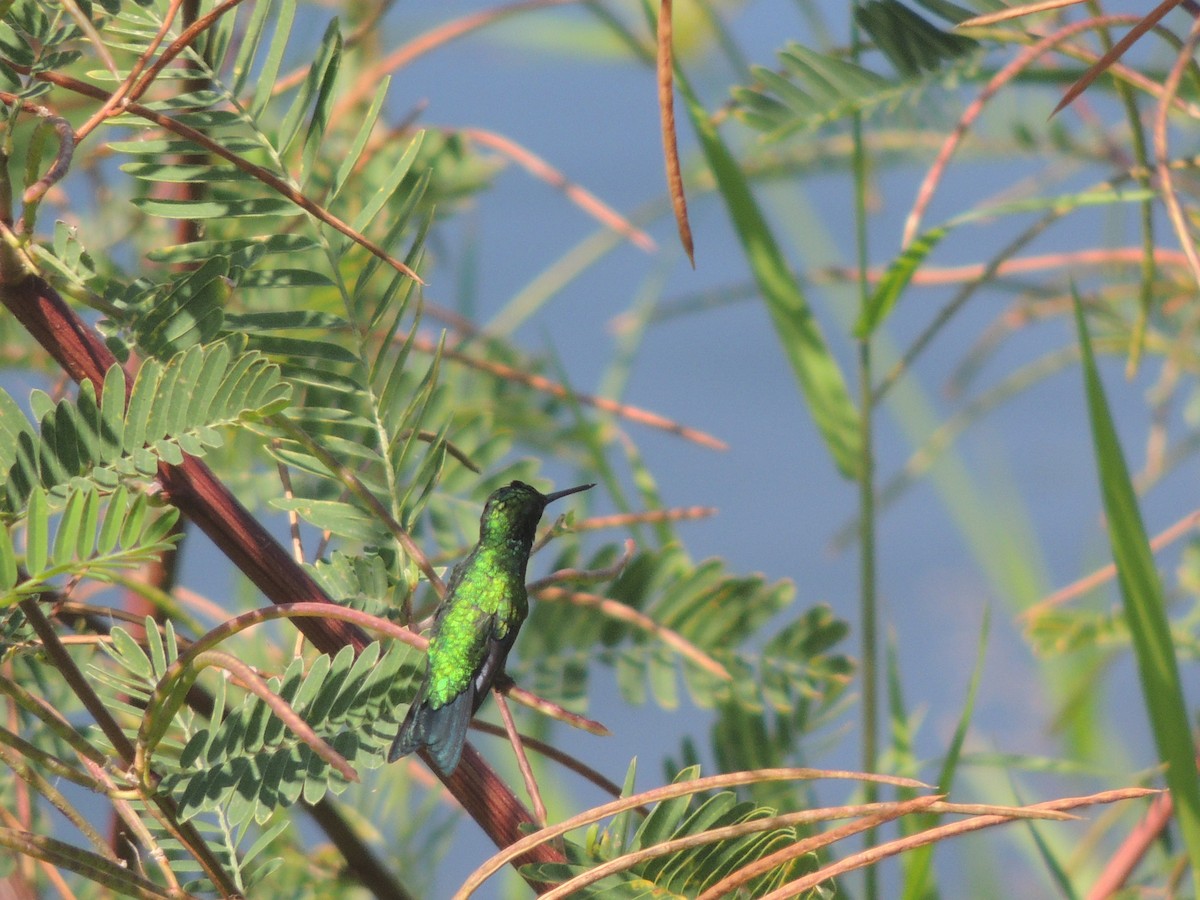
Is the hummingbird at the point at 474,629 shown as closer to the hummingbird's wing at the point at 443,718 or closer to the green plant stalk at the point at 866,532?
the hummingbird's wing at the point at 443,718

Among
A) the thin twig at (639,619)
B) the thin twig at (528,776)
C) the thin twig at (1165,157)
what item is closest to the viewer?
the thin twig at (528,776)

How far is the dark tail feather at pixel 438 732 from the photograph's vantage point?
38 cm

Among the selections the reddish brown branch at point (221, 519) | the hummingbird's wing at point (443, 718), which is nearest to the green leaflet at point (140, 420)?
the reddish brown branch at point (221, 519)

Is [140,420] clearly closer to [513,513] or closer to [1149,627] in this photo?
[513,513]

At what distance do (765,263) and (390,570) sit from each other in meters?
0.31

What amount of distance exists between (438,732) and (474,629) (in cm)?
11

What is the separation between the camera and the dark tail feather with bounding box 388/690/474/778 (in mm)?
382

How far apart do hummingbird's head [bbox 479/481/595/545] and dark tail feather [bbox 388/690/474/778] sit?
177 millimetres

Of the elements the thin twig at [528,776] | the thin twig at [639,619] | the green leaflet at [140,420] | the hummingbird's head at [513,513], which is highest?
the green leaflet at [140,420]

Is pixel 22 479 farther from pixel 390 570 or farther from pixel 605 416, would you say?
pixel 605 416

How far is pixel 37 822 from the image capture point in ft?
1.91

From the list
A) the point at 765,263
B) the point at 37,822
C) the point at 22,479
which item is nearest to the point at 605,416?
the point at 765,263

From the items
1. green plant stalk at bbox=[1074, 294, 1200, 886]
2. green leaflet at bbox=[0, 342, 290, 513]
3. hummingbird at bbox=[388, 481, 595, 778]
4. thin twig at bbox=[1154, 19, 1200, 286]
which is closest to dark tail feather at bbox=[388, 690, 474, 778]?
hummingbird at bbox=[388, 481, 595, 778]

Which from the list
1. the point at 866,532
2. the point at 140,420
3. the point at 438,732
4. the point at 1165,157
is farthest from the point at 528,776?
the point at 1165,157
